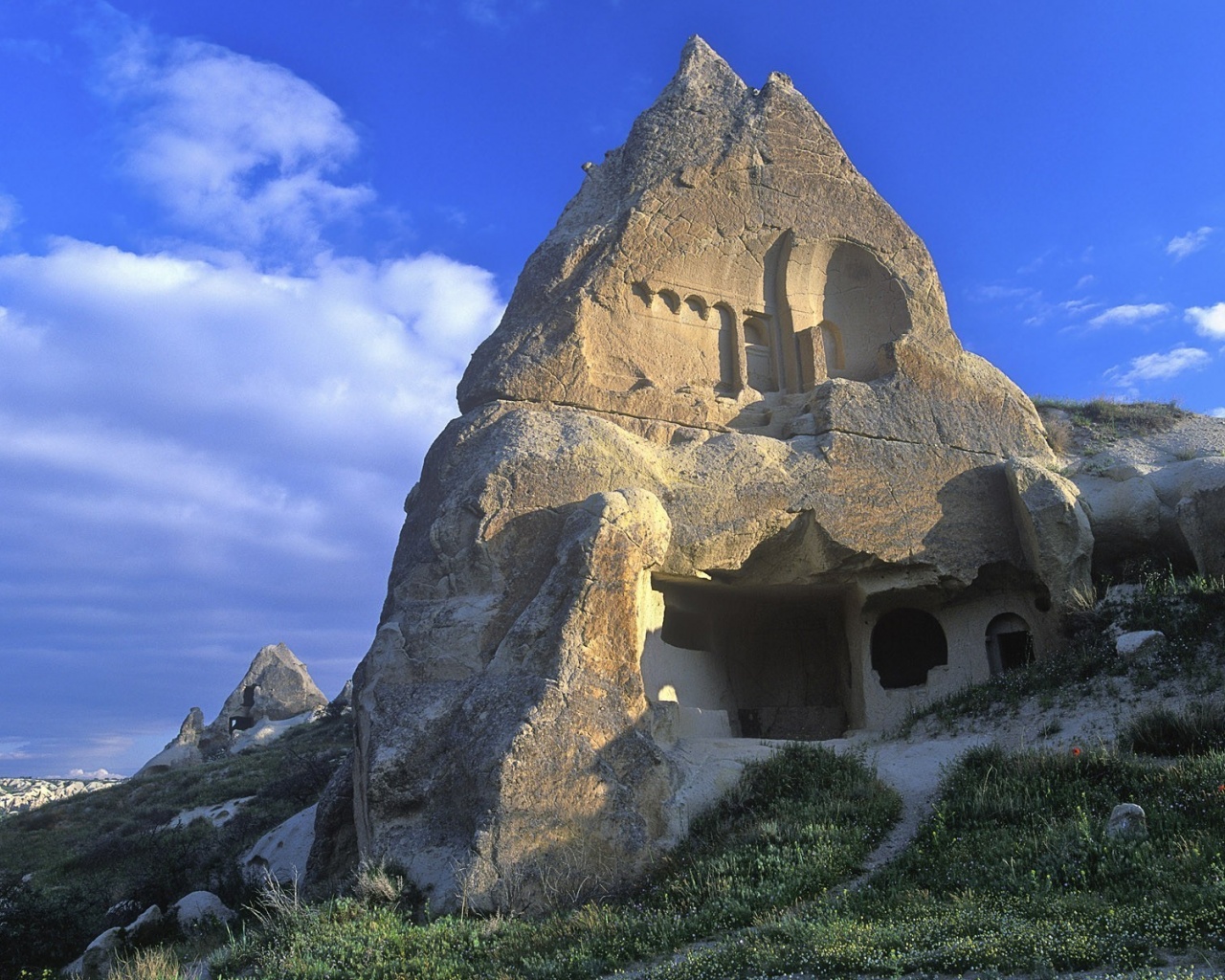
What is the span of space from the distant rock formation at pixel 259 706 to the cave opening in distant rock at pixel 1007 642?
22987 mm

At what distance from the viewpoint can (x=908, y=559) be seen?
13719 millimetres

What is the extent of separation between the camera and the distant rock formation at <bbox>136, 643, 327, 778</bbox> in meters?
32.2

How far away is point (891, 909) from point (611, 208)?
36.4 ft

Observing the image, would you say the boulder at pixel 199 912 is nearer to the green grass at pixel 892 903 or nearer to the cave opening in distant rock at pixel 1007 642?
the green grass at pixel 892 903

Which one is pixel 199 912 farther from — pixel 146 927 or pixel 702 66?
pixel 702 66

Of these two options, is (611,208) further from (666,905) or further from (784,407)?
(666,905)

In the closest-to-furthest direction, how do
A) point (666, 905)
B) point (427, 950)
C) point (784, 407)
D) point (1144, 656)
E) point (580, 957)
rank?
point (580, 957)
point (427, 950)
point (666, 905)
point (1144, 656)
point (784, 407)

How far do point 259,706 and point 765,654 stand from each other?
23.1 meters

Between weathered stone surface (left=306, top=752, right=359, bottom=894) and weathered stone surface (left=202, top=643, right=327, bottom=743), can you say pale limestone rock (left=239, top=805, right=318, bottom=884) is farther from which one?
weathered stone surface (left=202, top=643, right=327, bottom=743)

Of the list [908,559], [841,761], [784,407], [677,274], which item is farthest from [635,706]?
[677,274]

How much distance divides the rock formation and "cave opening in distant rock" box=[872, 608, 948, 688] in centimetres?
5

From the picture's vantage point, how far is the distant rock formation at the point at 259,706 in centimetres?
3225

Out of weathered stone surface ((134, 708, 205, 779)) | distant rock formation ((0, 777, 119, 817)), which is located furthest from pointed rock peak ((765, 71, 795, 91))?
distant rock formation ((0, 777, 119, 817))

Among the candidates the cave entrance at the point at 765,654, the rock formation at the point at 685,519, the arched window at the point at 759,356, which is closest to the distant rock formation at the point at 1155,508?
the rock formation at the point at 685,519
